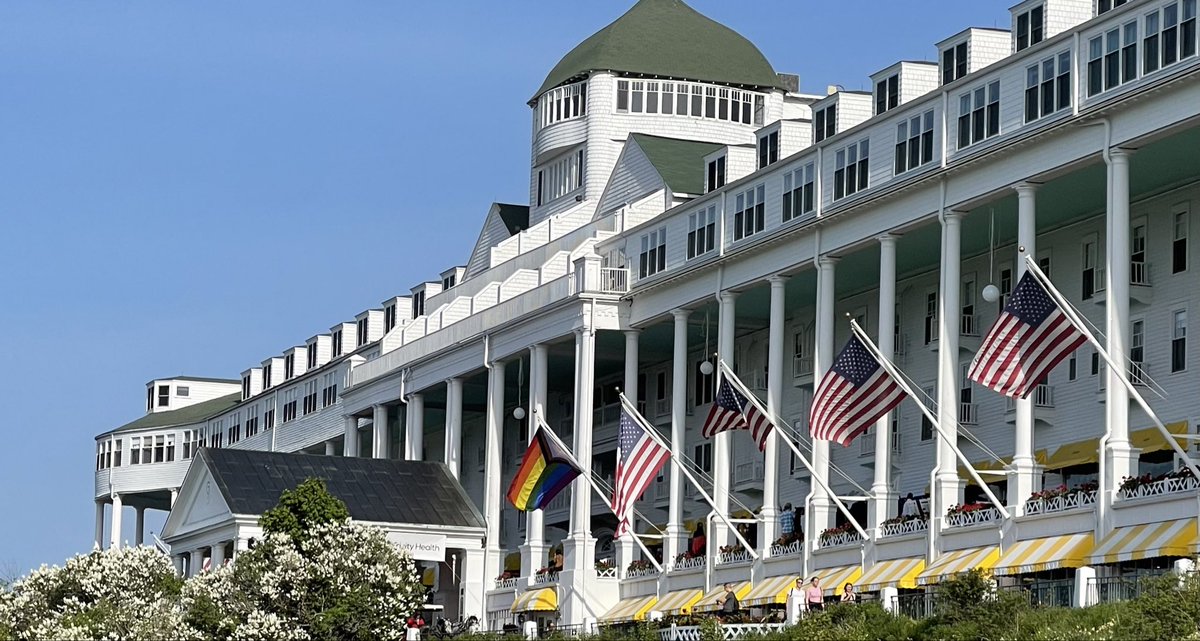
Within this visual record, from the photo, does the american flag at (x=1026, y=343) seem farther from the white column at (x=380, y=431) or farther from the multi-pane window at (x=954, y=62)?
the white column at (x=380, y=431)

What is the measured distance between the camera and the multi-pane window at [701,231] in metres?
72.4

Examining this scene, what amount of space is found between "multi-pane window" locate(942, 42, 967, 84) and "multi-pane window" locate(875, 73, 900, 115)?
226 centimetres

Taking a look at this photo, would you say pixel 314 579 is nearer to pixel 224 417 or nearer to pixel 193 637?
pixel 193 637

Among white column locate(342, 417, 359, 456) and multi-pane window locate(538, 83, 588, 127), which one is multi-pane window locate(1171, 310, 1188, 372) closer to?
multi-pane window locate(538, 83, 588, 127)

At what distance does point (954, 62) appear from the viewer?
6281 centimetres

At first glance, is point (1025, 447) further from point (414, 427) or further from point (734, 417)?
point (414, 427)

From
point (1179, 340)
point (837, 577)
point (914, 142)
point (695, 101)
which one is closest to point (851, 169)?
point (914, 142)

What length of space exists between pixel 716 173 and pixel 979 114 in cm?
2121

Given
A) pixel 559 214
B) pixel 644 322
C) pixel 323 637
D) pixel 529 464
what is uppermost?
pixel 559 214

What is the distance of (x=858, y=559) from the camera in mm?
60000

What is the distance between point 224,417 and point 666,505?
5401 centimetres

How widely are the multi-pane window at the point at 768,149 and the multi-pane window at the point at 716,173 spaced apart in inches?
103

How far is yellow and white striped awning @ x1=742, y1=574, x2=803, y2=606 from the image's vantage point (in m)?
62.2

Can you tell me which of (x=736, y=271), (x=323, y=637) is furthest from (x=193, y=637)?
(x=736, y=271)
